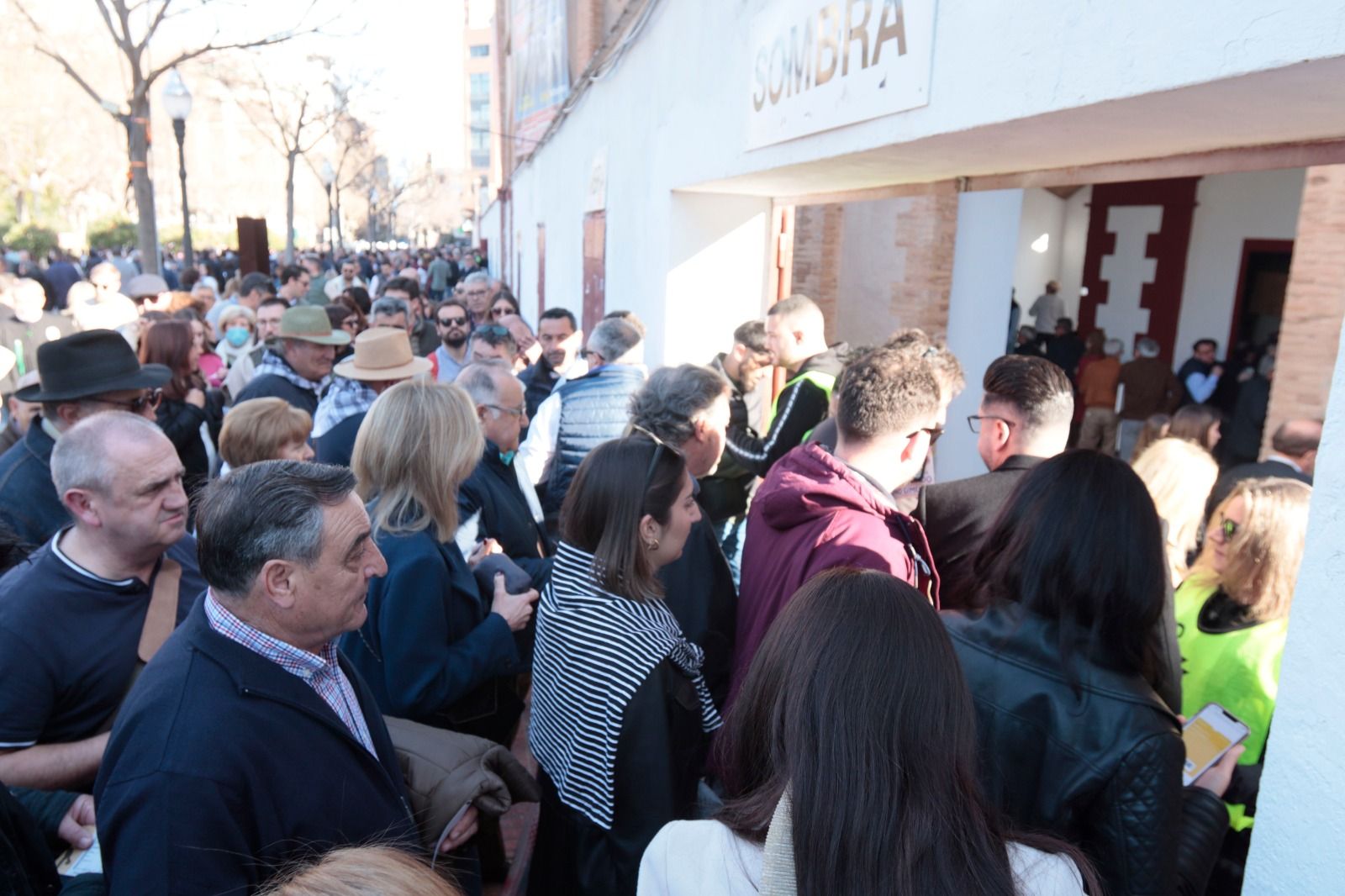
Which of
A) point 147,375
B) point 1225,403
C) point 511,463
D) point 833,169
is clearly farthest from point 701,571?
point 1225,403

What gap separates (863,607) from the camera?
1.26 metres

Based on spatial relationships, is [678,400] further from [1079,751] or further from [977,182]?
[1079,751]

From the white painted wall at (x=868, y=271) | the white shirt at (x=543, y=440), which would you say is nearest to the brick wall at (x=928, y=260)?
the white painted wall at (x=868, y=271)

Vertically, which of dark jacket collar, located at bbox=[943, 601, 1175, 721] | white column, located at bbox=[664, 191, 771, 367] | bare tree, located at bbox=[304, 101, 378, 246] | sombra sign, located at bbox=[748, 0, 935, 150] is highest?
bare tree, located at bbox=[304, 101, 378, 246]

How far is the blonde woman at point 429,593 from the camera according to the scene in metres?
2.51

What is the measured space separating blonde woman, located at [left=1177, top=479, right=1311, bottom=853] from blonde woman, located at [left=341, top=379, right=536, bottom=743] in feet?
6.44

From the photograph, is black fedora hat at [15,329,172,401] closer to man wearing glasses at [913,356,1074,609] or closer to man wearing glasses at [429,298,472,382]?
man wearing glasses at [429,298,472,382]

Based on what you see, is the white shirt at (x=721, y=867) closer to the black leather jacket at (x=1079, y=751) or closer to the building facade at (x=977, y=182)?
the black leather jacket at (x=1079, y=751)

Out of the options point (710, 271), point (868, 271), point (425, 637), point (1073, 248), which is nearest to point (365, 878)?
point (425, 637)

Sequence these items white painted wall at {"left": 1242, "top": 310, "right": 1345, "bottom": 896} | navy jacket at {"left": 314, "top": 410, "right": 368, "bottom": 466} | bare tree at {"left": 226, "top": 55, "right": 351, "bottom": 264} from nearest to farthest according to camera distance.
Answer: white painted wall at {"left": 1242, "top": 310, "right": 1345, "bottom": 896} → navy jacket at {"left": 314, "top": 410, "right": 368, "bottom": 466} → bare tree at {"left": 226, "top": 55, "right": 351, "bottom": 264}

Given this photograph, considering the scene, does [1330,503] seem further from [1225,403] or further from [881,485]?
[1225,403]

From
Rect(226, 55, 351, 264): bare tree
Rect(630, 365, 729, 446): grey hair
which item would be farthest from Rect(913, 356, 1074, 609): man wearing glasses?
Rect(226, 55, 351, 264): bare tree

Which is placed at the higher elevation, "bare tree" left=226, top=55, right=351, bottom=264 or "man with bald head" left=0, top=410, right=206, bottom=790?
"bare tree" left=226, top=55, right=351, bottom=264

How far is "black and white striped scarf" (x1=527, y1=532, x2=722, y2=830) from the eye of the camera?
2.20 metres
